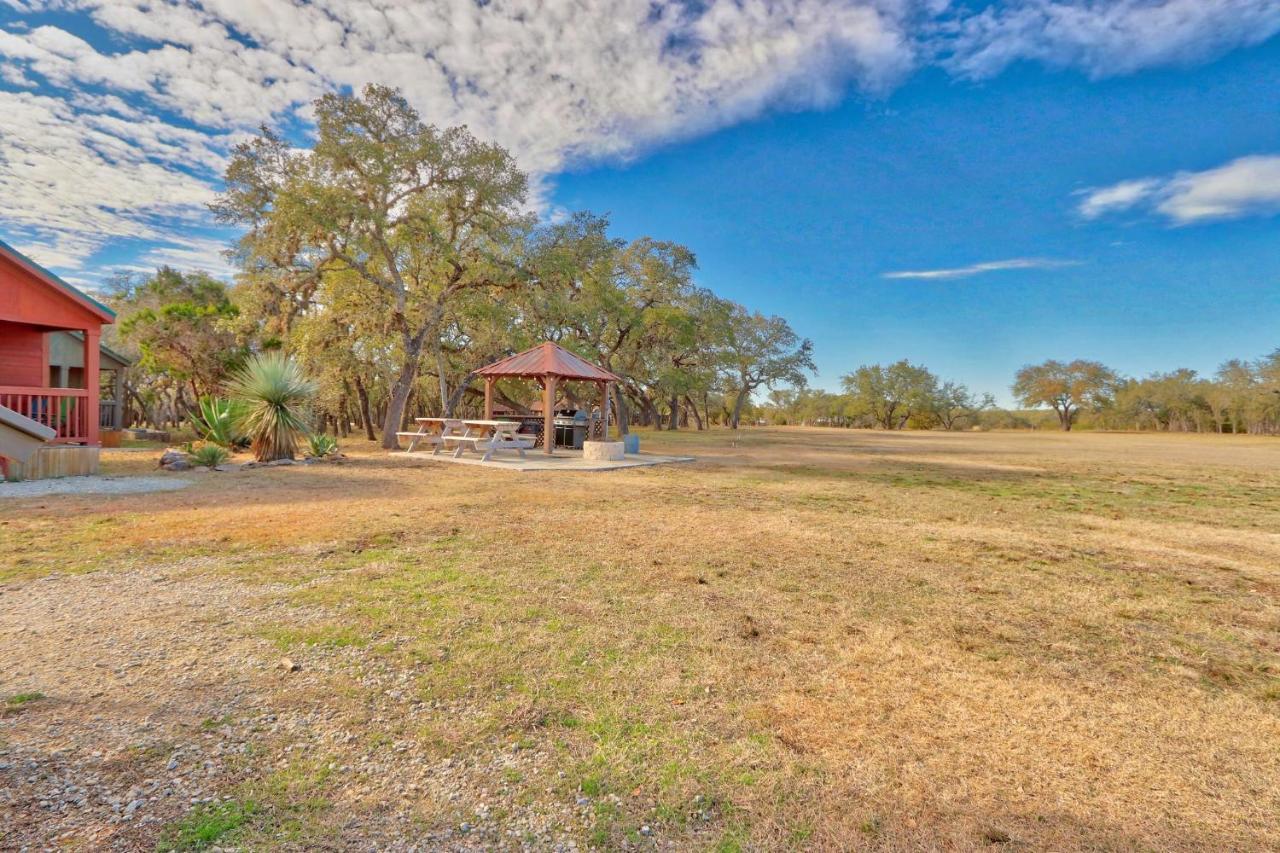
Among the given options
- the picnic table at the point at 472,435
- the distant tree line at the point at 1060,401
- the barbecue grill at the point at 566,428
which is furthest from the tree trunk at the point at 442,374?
the distant tree line at the point at 1060,401

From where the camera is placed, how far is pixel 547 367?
13398 mm

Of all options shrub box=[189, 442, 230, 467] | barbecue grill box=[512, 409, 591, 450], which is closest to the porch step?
shrub box=[189, 442, 230, 467]

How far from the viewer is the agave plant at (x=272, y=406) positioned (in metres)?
11.0

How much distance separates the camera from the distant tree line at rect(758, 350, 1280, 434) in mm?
51344

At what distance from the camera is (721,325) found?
2955 cm

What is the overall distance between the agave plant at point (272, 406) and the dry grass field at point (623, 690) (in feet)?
19.4

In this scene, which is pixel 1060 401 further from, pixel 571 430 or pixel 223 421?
pixel 223 421

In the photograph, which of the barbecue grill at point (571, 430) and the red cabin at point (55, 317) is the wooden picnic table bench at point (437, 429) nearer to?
the barbecue grill at point (571, 430)

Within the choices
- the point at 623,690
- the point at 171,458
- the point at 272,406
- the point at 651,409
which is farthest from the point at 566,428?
the point at 651,409

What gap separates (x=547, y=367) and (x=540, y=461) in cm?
246

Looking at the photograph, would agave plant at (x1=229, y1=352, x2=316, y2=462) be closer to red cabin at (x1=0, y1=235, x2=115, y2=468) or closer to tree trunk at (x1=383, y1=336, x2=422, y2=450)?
red cabin at (x1=0, y1=235, x2=115, y2=468)

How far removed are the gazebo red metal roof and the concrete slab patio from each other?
6.83 ft

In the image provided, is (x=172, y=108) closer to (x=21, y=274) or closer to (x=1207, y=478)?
(x=21, y=274)

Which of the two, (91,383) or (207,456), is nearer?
(91,383)
